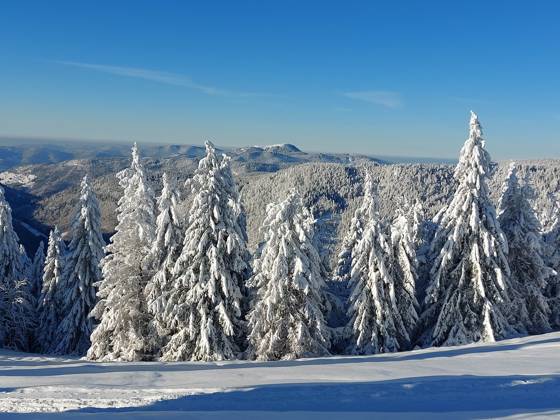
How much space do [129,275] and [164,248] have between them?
2.62 m

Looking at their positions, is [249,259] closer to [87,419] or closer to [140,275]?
[140,275]

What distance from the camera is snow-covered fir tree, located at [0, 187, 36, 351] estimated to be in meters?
31.2

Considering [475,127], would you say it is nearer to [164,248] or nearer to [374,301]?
[374,301]

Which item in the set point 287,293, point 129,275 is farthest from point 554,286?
point 129,275

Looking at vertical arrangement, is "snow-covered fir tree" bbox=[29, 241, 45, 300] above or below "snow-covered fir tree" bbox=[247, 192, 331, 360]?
below

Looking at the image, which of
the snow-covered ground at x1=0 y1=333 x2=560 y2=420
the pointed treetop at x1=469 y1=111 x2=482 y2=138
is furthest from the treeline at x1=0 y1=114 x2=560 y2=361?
the snow-covered ground at x1=0 y1=333 x2=560 y2=420

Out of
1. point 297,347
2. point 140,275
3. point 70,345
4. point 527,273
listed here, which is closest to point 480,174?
point 527,273

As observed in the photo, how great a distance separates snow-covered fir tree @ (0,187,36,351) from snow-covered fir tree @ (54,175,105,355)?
13.2 feet

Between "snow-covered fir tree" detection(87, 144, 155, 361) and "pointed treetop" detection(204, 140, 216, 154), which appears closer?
"pointed treetop" detection(204, 140, 216, 154)

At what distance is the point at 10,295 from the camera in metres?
30.9

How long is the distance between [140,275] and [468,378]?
59.6 ft

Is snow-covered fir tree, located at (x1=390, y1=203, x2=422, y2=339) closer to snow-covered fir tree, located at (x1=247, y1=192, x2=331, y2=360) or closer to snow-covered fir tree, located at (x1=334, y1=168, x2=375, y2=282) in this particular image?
snow-covered fir tree, located at (x1=334, y1=168, x2=375, y2=282)

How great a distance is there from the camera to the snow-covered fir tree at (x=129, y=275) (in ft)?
77.7

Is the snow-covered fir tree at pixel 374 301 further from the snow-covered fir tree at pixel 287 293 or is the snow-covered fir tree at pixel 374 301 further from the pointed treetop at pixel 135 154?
the pointed treetop at pixel 135 154
